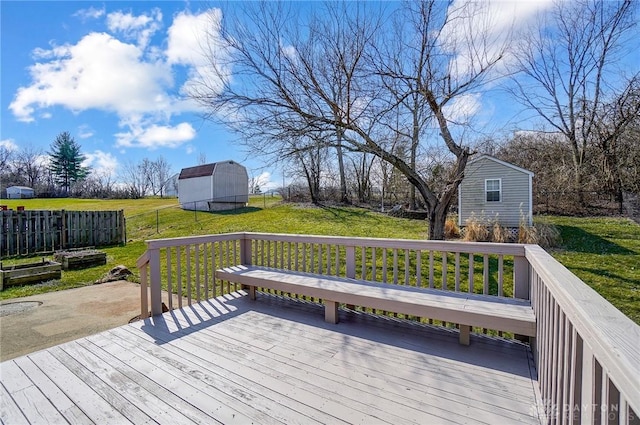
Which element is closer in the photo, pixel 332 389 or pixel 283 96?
pixel 332 389

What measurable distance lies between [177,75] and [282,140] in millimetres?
2164

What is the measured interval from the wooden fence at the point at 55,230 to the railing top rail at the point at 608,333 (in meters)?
11.5


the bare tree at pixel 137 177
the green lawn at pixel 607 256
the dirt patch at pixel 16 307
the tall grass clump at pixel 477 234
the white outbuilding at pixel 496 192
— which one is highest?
the bare tree at pixel 137 177

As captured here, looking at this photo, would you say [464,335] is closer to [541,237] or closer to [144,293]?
[144,293]

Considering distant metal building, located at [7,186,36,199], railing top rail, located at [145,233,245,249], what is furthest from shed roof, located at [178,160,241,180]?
distant metal building, located at [7,186,36,199]

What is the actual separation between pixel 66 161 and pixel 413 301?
4136 cm

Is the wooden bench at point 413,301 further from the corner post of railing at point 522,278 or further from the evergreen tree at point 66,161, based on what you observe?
the evergreen tree at point 66,161

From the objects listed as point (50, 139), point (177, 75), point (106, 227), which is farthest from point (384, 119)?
point (50, 139)

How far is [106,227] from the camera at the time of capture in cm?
995

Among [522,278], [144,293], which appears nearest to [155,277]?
[144,293]

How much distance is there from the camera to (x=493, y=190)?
11148mm

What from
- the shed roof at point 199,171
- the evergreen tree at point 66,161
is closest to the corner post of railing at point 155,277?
the shed roof at point 199,171

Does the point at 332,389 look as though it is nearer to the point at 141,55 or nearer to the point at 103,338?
the point at 103,338

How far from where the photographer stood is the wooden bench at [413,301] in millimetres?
2334
